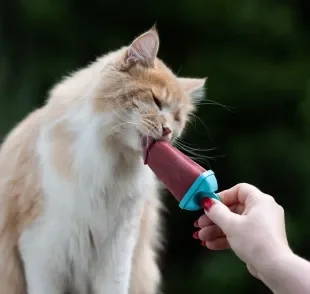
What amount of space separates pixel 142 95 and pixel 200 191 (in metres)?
0.32

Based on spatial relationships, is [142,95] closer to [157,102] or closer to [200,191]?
[157,102]

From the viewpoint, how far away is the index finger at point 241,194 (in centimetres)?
90

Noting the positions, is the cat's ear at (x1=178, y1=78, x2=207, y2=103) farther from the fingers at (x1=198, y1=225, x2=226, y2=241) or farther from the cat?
the fingers at (x1=198, y1=225, x2=226, y2=241)

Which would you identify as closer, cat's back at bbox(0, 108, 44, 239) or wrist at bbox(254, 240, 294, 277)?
wrist at bbox(254, 240, 294, 277)

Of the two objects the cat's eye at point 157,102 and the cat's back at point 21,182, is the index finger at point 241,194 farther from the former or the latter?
the cat's back at point 21,182

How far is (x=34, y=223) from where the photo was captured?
1212 mm

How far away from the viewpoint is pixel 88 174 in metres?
1.20

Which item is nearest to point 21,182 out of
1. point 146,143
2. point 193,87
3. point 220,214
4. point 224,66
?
point 146,143

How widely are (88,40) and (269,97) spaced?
598 mm

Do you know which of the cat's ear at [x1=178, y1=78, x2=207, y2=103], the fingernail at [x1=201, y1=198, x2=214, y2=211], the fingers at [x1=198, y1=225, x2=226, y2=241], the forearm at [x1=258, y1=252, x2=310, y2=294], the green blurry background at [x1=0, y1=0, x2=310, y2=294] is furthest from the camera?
the green blurry background at [x1=0, y1=0, x2=310, y2=294]

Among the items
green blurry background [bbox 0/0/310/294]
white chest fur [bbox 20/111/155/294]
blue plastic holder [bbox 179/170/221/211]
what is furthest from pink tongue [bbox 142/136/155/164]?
green blurry background [bbox 0/0/310/294]

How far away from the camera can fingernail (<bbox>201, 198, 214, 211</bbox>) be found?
2.86 feet

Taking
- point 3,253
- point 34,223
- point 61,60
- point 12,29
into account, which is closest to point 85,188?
point 34,223

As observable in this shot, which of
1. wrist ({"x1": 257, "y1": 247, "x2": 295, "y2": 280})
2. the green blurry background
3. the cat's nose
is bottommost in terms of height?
the green blurry background
